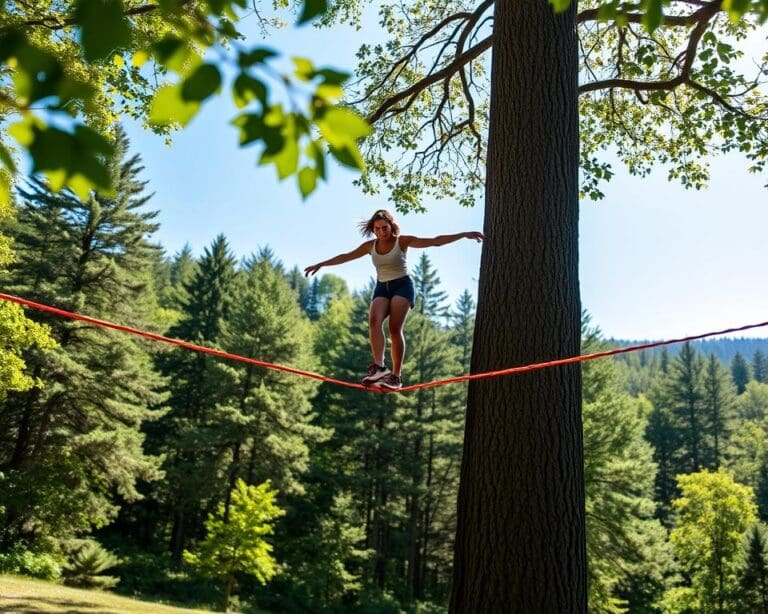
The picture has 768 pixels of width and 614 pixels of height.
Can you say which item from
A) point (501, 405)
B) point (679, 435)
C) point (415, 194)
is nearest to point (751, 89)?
point (415, 194)

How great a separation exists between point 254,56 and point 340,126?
214mm

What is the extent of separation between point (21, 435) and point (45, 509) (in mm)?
2738

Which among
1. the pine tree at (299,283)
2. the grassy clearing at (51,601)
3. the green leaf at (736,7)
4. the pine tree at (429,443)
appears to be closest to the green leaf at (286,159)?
the green leaf at (736,7)

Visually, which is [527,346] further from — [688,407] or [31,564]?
[688,407]

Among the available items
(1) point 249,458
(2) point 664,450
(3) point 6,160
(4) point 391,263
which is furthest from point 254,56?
(2) point 664,450

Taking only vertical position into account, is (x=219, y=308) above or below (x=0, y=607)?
above

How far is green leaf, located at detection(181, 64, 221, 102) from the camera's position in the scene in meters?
1.14

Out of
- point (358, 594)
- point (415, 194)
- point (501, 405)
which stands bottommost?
point (358, 594)

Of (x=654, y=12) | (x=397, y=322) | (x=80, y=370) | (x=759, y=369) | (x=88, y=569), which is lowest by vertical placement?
(x=88, y=569)

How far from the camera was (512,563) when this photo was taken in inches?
118

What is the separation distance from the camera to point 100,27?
1014mm

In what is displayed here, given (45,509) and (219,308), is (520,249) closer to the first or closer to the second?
(45,509)

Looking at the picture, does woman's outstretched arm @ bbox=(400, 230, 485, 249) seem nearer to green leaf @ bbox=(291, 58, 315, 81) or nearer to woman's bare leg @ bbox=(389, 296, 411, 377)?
woman's bare leg @ bbox=(389, 296, 411, 377)

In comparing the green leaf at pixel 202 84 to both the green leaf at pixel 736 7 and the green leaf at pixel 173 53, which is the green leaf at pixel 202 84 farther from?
the green leaf at pixel 736 7
